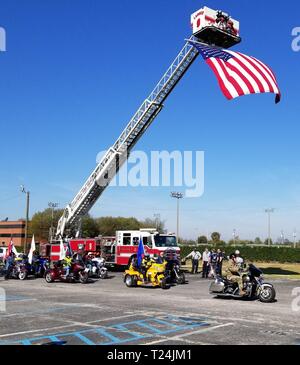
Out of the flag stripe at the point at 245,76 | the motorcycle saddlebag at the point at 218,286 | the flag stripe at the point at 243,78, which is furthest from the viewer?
the flag stripe at the point at 245,76

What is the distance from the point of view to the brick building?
10344 cm

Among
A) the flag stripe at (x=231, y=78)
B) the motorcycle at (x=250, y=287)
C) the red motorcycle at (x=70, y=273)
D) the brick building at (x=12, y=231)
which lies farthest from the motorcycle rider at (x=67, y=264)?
the brick building at (x=12, y=231)

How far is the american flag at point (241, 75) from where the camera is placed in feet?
49.5

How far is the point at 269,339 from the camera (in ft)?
26.9

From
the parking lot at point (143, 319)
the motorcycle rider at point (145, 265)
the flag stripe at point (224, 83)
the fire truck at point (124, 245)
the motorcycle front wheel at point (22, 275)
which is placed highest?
the flag stripe at point (224, 83)

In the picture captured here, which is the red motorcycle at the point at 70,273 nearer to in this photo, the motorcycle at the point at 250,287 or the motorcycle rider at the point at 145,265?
the motorcycle rider at the point at 145,265

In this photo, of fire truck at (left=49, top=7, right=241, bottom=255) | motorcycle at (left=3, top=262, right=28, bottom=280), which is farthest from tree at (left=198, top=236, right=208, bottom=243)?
motorcycle at (left=3, top=262, right=28, bottom=280)

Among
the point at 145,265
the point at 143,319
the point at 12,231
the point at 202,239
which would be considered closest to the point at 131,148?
the point at 145,265

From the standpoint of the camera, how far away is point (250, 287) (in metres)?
13.9

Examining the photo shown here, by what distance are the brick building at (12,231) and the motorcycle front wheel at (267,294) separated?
93730 mm

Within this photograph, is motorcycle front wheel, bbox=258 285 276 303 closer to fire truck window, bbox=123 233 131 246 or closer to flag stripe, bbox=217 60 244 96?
flag stripe, bbox=217 60 244 96
